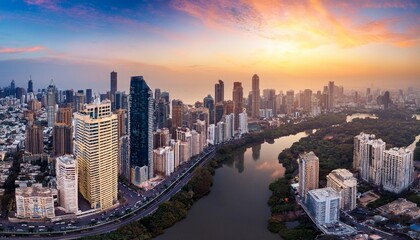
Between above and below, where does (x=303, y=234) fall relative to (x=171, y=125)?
below

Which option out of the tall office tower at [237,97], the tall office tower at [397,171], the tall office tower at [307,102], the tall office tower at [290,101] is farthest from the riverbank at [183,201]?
the tall office tower at [307,102]

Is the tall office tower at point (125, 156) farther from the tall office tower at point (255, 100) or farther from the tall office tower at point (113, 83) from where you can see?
the tall office tower at point (255, 100)

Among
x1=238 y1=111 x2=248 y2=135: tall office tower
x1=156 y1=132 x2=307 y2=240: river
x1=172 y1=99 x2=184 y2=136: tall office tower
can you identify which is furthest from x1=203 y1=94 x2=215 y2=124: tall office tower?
x1=156 y1=132 x2=307 y2=240: river

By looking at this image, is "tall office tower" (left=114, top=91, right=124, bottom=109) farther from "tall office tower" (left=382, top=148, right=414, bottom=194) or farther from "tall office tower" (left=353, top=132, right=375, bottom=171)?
"tall office tower" (left=382, top=148, right=414, bottom=194)

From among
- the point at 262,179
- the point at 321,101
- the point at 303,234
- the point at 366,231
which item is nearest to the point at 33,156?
the point at 262,179

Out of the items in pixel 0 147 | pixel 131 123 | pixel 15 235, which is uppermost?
pixel 131 123

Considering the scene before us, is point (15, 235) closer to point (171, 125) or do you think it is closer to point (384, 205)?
point (384, 205)
